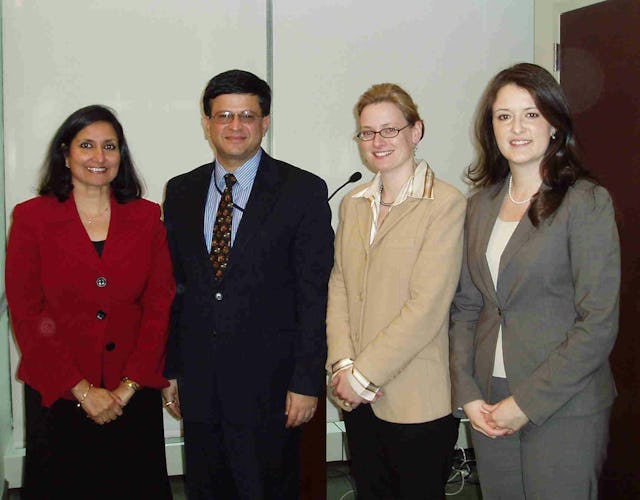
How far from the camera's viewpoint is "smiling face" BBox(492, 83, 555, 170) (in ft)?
5.73

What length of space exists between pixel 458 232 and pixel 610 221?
0.41 meters

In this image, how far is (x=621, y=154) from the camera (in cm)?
260

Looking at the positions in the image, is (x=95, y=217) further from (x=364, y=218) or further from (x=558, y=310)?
(x=558, y=310)

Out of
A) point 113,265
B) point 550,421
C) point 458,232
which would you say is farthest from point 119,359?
point 550,421

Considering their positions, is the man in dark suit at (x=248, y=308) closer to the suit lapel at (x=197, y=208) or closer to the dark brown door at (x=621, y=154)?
the suit lapel at (x=197, y=208)

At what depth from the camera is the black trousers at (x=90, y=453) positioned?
207cm

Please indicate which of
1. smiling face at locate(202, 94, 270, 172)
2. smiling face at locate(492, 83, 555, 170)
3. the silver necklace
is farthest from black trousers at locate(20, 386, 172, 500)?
smiling face at locate(492, 83, 555, 170)

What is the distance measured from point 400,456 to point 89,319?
102 centimetres

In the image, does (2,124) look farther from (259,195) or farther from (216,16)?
(259,195)

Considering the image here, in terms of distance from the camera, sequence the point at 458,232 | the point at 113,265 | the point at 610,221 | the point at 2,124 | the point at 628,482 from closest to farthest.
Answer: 1. the point at 610,221
2. the point at 458,232
3. the point at 113,265
4. the point at 628,482
5. the point at 2,124

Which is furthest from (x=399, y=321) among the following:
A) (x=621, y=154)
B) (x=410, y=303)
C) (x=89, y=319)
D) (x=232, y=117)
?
(x=621, y=154)

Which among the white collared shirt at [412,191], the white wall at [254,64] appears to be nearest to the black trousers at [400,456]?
the white collared shirt at [412,191]

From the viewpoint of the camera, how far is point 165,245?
2.22 meters

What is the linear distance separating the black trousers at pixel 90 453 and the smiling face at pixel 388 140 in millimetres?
1061
